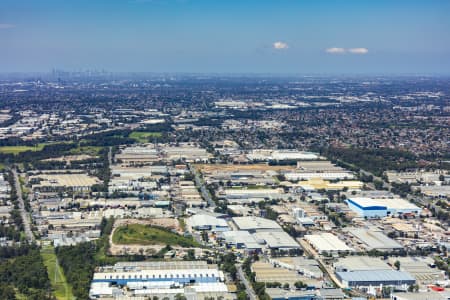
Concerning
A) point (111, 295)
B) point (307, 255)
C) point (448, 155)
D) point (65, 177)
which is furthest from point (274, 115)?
point (111, 295)

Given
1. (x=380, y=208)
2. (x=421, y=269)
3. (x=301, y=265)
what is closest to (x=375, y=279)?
(x=421, y=269)

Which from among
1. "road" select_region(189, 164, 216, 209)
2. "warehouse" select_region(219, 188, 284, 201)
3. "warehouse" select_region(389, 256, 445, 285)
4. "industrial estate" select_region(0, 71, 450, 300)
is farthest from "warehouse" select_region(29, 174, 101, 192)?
"warehouse" select_region(389, 256, 445, 285)

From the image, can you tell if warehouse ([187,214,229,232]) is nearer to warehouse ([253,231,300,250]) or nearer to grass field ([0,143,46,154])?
warehouse ([253,231,300,250])

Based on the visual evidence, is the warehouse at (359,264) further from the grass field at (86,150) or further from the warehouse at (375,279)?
the grass field at (86,150)

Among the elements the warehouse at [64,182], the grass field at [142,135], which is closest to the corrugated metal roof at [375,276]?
the warehouse at [64,182]

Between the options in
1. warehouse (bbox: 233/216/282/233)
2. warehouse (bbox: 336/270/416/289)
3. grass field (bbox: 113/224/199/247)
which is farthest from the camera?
warehouse (bbox: 233/216/282/233)

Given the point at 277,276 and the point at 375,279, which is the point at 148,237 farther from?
the point at 375,279

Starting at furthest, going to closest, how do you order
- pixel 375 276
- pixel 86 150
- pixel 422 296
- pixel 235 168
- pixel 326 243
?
pixel 86 150
pixel 235 168
pixel 326 243
pixel 375 276
pixel 422 296
